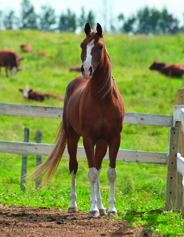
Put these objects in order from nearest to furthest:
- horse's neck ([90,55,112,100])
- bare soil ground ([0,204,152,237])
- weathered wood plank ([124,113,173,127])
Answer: bare soil ground ([0,204,152,237]) → horse's neck ([90,55,112,100]) → weathered wood plank ([124,113,173,127])

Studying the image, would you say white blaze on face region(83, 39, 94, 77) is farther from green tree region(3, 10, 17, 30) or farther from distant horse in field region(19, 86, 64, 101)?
green tree region(3, 10, 17, 30)

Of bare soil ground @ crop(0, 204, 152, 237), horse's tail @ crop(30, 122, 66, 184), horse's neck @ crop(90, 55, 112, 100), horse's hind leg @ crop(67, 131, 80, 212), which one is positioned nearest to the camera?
bare soil ground @ crop(0, 204, 152, 237)

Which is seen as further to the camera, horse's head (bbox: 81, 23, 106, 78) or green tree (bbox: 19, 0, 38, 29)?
green tree (bbox: 19, 0, 38, 29)

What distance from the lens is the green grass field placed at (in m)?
4.66

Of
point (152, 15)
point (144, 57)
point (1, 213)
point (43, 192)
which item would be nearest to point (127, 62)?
point (144, 57)

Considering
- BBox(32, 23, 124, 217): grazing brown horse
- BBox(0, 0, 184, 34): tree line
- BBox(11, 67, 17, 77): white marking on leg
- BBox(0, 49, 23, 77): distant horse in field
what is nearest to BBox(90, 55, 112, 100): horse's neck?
BBox(32, 23, 124, 217): grazing brown horse

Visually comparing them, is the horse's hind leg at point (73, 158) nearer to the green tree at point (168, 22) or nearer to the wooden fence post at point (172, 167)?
the wooden fence post at point (172, 167)

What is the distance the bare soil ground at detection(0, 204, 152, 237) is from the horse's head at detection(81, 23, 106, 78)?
167 cm

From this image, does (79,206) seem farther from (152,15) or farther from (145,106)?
(152,15)

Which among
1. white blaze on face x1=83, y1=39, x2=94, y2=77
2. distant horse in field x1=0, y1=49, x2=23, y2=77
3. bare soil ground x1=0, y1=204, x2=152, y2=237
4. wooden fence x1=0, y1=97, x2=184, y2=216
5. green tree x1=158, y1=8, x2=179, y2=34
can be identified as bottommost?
bare soil ground x1=0, y1=204, x2=152, y2=237

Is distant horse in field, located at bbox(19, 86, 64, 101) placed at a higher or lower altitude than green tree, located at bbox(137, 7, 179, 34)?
lower

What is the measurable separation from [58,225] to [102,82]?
1.80m

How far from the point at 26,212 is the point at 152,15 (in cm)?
5725

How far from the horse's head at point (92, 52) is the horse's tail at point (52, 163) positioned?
170cm
